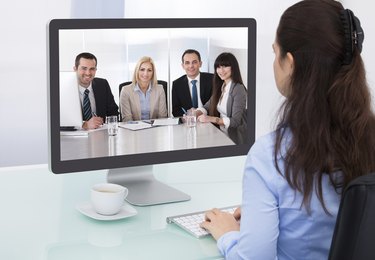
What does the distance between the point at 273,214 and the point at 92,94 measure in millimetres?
629

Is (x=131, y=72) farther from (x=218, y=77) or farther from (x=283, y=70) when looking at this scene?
(x=283, y=70)

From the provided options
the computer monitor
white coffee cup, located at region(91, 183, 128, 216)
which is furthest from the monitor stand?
white coffee cup, located at region(91, 183, 128, 216)

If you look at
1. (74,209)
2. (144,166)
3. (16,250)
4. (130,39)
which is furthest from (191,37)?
(16,250)

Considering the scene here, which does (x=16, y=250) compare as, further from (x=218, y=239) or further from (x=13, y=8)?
(x=13, y=8)

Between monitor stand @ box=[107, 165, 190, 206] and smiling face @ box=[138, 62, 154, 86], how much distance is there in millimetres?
318

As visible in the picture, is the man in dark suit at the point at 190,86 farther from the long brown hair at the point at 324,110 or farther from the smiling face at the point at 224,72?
the long brown hair at the point at 324,110

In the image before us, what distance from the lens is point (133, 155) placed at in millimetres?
1882

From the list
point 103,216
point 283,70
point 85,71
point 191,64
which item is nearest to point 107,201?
point 103,216

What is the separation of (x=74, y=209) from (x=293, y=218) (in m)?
0.68

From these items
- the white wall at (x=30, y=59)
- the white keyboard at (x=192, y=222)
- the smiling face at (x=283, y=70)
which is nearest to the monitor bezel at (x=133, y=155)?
the white keyboard at (x=192, y=222)

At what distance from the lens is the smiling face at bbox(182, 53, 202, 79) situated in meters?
1.85

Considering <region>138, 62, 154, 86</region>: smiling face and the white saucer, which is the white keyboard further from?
<region>138, 62, 154, 86</region>: smiling face

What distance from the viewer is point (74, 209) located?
5.98ft

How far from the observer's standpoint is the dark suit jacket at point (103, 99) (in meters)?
1.76
